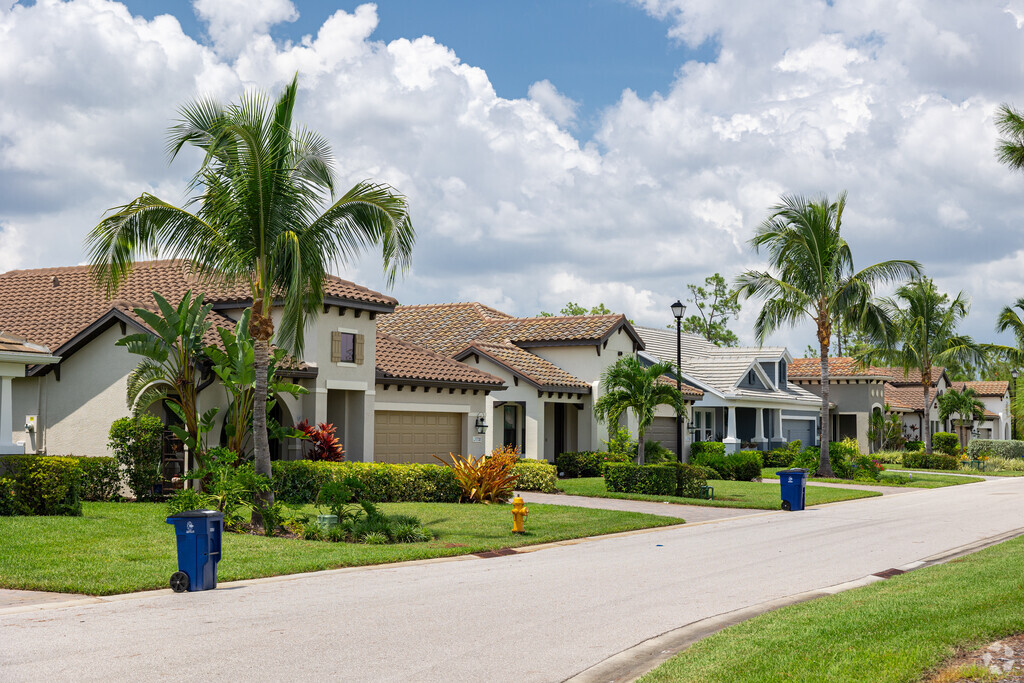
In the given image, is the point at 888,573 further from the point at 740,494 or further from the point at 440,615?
the point at 740,494

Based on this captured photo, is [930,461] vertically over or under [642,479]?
under

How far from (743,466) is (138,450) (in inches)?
857

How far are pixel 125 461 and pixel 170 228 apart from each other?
575cm

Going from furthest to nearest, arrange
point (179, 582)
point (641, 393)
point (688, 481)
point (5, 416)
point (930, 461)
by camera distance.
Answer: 1. point (930, 461)
2. point (641, 393)
3. point (688, 481)
4. point (5, 416)
5. point (179, 582)

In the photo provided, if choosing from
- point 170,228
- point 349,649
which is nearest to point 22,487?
point 170,228

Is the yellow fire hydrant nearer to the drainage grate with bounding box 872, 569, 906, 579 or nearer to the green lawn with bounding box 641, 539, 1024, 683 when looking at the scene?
the drainage grate with bounding box 872, 569, 906, 579

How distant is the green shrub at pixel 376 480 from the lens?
68.3 feet

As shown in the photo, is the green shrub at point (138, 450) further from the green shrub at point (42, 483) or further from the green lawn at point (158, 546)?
the green shrub at point (42, 483)

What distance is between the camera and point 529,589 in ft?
38.7

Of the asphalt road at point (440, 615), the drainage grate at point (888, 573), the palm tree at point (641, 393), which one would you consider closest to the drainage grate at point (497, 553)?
the asphalt road at point (440, 615)

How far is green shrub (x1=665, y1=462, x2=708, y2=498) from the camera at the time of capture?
26.9m

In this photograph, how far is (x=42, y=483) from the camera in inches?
674

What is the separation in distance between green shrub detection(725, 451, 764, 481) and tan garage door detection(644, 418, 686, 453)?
447cm

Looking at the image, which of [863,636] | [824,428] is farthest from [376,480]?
[824,428]
